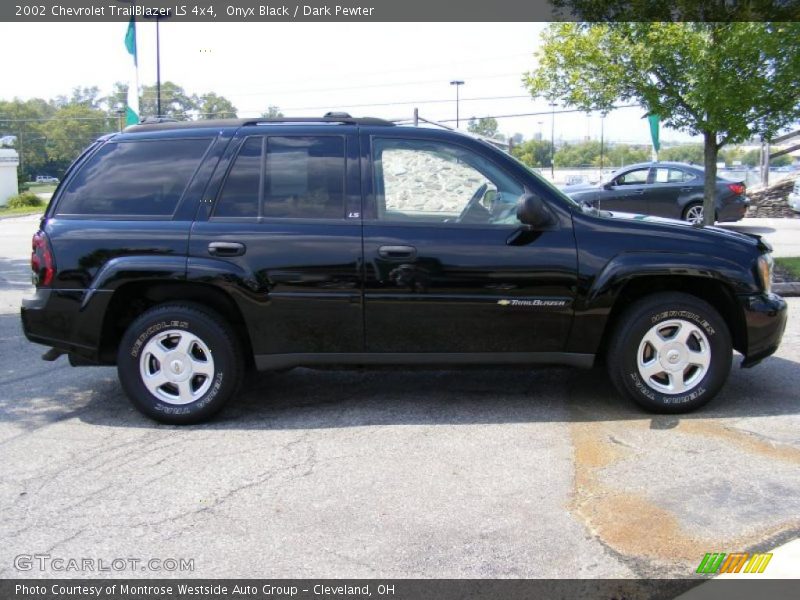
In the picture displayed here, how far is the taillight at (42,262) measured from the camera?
5398mm

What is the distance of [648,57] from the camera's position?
10.1m

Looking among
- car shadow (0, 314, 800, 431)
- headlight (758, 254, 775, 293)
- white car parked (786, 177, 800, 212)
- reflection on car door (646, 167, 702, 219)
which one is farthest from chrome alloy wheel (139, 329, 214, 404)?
white car parked (786, 177, 800, 212)

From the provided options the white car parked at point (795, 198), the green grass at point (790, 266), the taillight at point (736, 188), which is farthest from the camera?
the white car parked at point (795, 198)

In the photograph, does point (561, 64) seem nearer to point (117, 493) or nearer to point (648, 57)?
point (648, 57)

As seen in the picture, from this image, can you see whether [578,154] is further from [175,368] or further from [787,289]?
[175,368]

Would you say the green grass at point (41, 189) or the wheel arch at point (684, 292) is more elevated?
the green grass at point (41, 189)

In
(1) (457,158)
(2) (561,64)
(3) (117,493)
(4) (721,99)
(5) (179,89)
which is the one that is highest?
(5) (179,89)

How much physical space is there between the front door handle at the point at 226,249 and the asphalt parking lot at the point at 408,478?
1141mm

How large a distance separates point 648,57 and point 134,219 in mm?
7172

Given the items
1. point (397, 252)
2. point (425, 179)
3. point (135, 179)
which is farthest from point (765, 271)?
point (135, 179)

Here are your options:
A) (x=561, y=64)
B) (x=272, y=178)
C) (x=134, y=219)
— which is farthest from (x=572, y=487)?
(x=561, y=64)

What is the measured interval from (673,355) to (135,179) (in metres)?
3.74

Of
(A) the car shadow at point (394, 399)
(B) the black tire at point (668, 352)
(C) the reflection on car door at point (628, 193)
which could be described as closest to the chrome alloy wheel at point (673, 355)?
(B) the black tire at point (668, 352)

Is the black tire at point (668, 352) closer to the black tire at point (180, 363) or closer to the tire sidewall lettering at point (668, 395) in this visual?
the tire sidewall lettering at point (668, 395)
